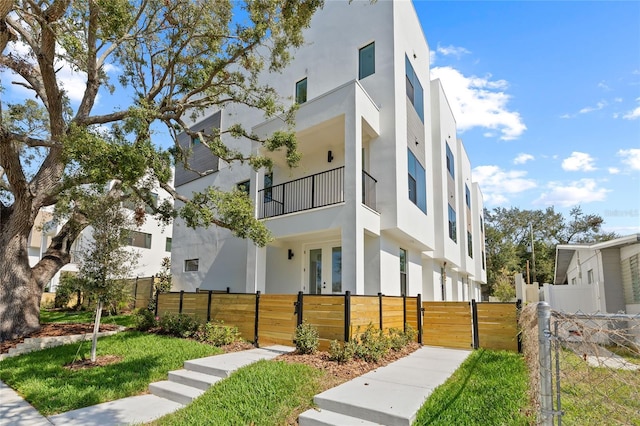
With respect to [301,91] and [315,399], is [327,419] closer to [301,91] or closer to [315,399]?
[315,399]

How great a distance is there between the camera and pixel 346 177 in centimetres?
973

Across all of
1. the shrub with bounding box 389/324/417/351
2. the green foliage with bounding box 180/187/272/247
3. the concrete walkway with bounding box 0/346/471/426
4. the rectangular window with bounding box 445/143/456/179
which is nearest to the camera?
the concrete walkway with bounding box 0/346/471/426

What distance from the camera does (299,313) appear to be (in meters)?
8.59

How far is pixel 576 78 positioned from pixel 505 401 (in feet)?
29.7

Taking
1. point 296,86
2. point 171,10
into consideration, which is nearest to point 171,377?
point 171,10

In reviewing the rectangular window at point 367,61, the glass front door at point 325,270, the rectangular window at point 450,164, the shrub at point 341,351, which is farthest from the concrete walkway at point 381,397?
the rectangular window at point 450,164

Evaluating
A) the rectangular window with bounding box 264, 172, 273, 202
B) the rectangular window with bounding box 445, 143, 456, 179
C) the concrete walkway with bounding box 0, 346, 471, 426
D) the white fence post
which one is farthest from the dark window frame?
the white fence post

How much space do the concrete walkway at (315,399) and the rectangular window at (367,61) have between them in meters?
9.12

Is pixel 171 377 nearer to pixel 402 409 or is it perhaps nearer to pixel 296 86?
pixel 402 409

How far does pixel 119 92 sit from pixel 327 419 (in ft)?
39.5

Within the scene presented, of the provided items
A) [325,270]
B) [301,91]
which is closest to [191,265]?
[325,270]

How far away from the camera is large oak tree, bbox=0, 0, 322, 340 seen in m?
7.92

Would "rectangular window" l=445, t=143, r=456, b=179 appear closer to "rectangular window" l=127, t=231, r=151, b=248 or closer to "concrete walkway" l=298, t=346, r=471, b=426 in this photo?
"concrete walkway" l=298, t=346, r=471, b=426

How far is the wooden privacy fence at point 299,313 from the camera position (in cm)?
798
